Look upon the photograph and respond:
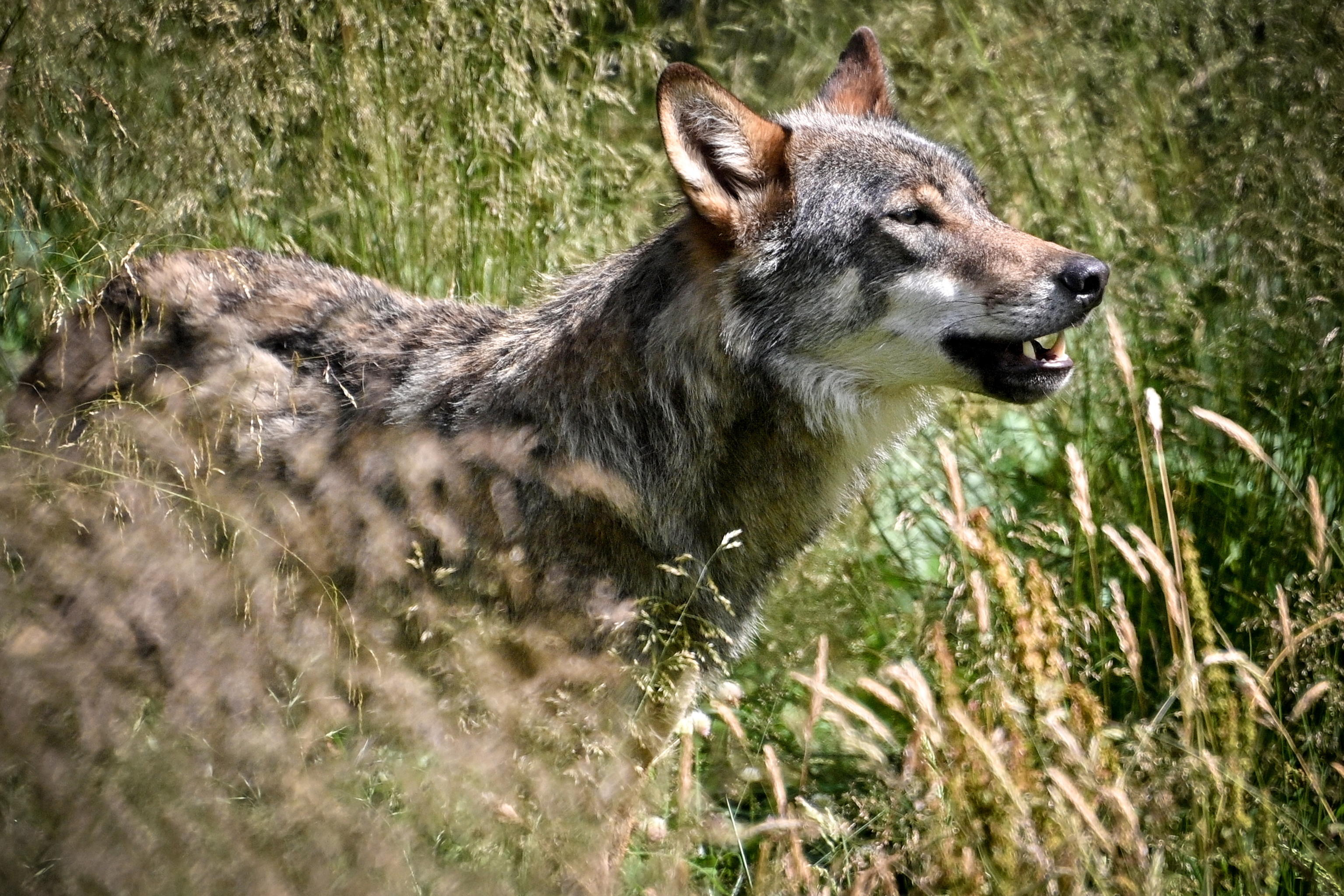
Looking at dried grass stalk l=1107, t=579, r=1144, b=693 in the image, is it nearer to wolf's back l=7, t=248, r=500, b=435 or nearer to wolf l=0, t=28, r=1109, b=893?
wolf l=0, t=28, r=1109, b=893

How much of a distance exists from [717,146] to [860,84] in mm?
950

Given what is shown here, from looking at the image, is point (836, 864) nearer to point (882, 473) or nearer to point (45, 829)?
point (45, 829)

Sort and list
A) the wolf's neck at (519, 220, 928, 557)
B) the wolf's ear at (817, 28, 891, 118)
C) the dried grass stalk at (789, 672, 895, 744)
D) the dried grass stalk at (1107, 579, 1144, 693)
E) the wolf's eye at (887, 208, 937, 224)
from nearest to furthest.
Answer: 1. the dried grass stalk at (789, 672, 895, 744)
2. the dried grass stalk at (1107, 579, 1144, 693)
3. the wolf's neck at (519, 220, 928, 557)
4. the wolf's eye at (887, 208, 937, 224)
5. the wolf's ear at (817, 28, 891, 118)

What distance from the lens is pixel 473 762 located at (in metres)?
2.10

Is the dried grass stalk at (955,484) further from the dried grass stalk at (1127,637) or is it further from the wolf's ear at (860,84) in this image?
the wolf's ear at (860,84)

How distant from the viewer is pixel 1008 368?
10.9 feet

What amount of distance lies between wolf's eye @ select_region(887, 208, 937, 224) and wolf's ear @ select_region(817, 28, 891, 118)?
64cm

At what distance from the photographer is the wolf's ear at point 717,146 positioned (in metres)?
3.20

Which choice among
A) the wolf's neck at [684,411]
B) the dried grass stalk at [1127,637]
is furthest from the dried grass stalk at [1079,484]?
the wolf's neck at [684,411]

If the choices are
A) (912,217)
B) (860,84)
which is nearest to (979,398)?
(860,84)

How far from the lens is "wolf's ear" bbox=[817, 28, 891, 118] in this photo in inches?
157

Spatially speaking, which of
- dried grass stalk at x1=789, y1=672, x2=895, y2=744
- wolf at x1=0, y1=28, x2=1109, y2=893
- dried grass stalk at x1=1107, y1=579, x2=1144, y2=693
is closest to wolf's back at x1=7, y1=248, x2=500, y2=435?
wolf at x1=0, y1=28, x2=1109, y2=893

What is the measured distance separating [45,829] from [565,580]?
4.67 feet

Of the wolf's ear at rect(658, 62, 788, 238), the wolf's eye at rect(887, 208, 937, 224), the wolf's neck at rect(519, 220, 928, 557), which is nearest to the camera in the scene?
the wolf's ear at rect(658, 62, 788, 238)
